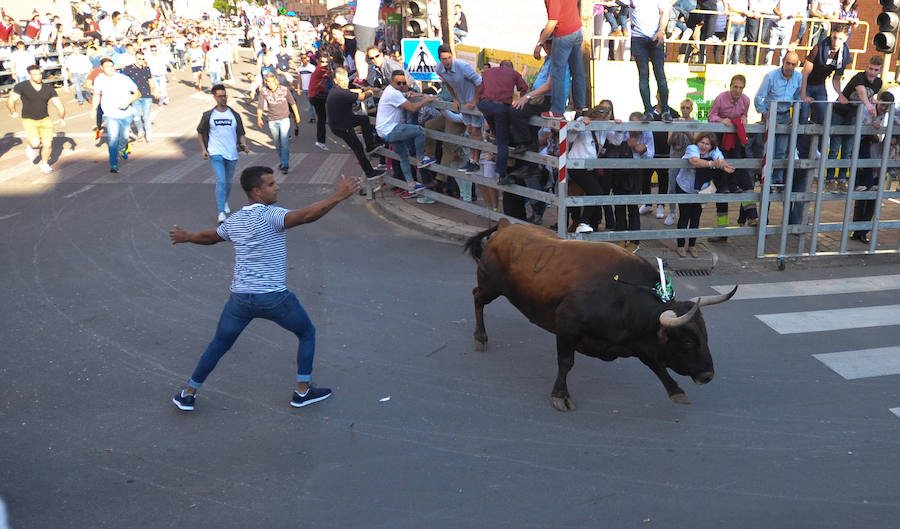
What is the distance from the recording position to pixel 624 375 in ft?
21.1

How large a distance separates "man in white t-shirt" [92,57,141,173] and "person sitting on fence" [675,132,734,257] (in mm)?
10089

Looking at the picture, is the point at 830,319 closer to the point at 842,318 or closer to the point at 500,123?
the point at 842,318

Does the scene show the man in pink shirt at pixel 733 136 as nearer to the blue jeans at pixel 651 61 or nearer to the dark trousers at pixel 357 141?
the blue jeans at pixel 651 61

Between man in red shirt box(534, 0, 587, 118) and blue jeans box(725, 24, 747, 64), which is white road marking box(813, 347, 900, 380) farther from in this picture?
blue jeans box(725, 24, 747, 64)

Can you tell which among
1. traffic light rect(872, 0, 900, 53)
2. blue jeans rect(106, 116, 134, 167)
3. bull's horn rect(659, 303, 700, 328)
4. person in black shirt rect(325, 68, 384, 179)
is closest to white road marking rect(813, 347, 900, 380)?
bull's horn rect(659, 303, 700, 328)

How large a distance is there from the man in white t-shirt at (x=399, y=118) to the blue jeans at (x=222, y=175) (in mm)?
2296

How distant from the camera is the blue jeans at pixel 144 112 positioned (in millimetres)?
16989

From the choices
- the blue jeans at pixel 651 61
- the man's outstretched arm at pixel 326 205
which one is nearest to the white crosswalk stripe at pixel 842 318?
the blue jeans at pixel 651 61

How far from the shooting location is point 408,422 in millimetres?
5637

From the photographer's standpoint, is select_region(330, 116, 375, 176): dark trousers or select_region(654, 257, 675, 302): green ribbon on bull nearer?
select_region(654, 257, 675, 302): green ribbon on bull

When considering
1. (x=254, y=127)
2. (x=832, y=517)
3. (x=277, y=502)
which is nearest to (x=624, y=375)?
(x=832, y=517)

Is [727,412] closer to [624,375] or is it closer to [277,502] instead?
[624,375]

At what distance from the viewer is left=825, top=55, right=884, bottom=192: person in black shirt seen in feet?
31.1

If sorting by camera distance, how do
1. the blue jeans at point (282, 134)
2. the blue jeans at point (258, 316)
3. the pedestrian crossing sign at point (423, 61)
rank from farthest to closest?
the blue jeans at point (282, 134) → the pedestrian crossing sign at point (423, 61) → the blue jeans at point (258, 316)
